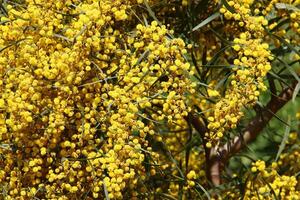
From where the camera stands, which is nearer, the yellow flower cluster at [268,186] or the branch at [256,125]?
the yellow flower cluster at [268,186]

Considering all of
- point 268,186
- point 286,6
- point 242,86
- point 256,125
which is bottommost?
point 268,186

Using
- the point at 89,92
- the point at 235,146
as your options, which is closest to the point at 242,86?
the point at 89,92

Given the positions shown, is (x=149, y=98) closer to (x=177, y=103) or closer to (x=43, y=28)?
(x=177, y=103)

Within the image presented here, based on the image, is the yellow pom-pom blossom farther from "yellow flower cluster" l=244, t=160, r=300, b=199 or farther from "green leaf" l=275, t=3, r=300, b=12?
"yellow flower cluster" l=244, t=160, r=300, b=199

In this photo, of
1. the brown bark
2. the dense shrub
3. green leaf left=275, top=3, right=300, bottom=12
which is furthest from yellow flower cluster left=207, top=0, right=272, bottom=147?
the brown bark

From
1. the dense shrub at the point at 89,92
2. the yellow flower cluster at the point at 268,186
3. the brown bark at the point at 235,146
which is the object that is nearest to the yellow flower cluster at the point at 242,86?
the dense shrub at the point at 89,92

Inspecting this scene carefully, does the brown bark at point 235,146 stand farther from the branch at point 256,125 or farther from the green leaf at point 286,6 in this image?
the green leaf at point 286,6

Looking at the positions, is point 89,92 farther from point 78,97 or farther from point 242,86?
point 242,86

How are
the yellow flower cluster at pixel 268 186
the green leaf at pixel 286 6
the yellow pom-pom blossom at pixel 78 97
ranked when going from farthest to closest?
1. the yellow flower cluster at pixel 268 186
2. the green leaf at pixel 286 6
3. the yellow pom-pom blossom at pixel 78 97

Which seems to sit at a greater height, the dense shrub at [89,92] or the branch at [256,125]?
the dense shrub at [89,92]
